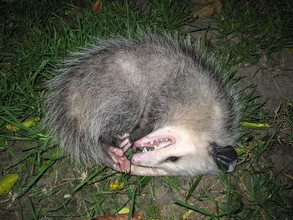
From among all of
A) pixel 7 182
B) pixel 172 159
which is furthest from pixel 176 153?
pixel 7 182

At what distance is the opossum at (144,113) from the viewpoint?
2051 mm

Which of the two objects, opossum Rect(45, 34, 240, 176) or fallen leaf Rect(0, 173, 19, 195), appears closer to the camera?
fallen leaf Rect(0, 173, 19, 195)

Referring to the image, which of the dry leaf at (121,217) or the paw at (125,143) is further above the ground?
the paw at (125,143)

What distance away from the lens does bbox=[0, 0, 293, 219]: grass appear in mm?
2006

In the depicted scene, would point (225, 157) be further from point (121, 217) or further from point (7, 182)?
point (7, 182)

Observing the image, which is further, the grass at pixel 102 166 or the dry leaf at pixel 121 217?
the grass at pixel 102 166

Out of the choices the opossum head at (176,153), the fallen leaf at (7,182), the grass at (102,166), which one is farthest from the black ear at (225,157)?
the fallen leaf at (7,182)

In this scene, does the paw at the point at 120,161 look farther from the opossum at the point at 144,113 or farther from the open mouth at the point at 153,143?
the open mouth at the point at 153,143

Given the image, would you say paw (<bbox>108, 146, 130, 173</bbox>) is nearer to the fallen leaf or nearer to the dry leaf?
the dry leaf

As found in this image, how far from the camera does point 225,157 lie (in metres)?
1.95

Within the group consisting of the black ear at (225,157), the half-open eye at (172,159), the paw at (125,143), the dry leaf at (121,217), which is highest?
the black ear at (225,157)

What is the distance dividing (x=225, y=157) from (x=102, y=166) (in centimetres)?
86

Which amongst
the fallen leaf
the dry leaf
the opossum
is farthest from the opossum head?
the fallen leaf

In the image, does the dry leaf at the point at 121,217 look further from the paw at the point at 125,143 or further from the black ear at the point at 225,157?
the black ear at the point at 225,157
